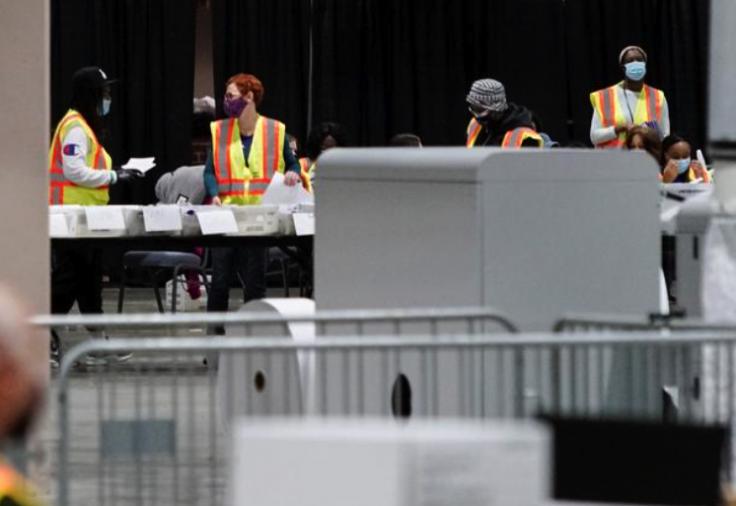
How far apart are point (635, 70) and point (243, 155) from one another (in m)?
4.25

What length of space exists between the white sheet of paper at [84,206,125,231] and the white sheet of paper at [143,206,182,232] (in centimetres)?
16

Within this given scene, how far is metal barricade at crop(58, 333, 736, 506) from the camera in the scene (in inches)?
203

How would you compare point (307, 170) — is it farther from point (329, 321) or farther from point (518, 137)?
point (329, 321)

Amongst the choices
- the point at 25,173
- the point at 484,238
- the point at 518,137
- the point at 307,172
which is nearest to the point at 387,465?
the point at 484,238

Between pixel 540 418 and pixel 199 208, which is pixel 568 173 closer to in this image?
pixel 540 418

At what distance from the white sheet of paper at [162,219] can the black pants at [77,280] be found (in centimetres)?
54

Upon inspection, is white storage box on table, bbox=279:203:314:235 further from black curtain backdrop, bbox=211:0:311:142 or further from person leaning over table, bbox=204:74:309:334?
black curtain backdrop, bbox=211:0:311:142

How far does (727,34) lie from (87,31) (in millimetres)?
14922

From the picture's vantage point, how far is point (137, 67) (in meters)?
21.0

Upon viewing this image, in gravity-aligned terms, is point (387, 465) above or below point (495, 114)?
below

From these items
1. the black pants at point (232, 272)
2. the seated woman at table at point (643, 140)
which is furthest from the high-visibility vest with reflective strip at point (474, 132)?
the black pants at point (232, 272)

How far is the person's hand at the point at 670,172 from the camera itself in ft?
53.3

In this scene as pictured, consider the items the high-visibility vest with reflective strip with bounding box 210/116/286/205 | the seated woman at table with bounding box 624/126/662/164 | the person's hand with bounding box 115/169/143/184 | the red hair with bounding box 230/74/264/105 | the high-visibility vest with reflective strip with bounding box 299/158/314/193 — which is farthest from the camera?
the high-visibility vest with reflective strip with bounding box 299/158/314/193

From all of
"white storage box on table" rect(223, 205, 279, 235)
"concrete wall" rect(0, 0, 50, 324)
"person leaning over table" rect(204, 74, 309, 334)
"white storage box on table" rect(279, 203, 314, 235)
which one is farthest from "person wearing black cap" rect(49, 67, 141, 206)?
"concrete wall" rect(0, 0, 50, 324)
